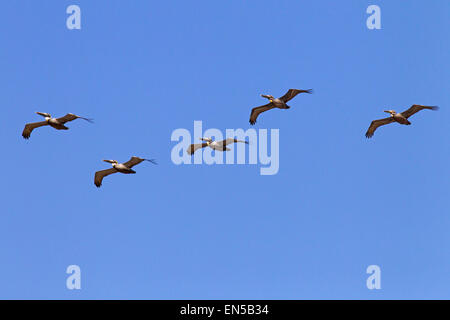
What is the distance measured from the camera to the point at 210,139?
55.9m

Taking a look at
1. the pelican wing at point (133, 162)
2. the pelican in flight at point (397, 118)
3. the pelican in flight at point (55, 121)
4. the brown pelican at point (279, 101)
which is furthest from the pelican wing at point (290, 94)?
the pelican in flight at point (55, 121)

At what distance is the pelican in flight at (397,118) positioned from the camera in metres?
Answer: 53.0

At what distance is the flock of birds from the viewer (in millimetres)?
53156

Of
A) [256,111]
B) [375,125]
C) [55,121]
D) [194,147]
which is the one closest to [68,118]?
[55,121]

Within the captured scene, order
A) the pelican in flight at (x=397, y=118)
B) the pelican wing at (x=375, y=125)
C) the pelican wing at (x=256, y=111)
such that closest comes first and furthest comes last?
the pelican in flight at (x=397, y=118)
the pelican wing at (x=375, y=125)
the pelican wing at (x=256, y=111)

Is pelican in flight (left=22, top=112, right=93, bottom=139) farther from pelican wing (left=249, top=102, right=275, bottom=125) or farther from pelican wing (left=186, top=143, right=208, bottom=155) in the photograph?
pelican wing (left=249, top=102, right=275, bottom=125)

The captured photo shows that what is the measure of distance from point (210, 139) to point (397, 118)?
11.6 metres

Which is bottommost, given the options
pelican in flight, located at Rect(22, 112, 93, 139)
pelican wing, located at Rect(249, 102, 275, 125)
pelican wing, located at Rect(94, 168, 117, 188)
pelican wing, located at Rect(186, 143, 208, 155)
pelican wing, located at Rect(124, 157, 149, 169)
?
pelican wing, located at Rect(94, 168, 117, 188)

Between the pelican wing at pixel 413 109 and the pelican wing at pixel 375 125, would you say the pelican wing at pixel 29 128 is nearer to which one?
the pelican wing at pixel 375 125

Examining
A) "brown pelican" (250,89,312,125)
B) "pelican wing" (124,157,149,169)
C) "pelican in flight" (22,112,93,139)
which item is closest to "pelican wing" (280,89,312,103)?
Answer: "brown pelican" (250,89,312,125)

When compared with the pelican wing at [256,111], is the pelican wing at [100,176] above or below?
below
